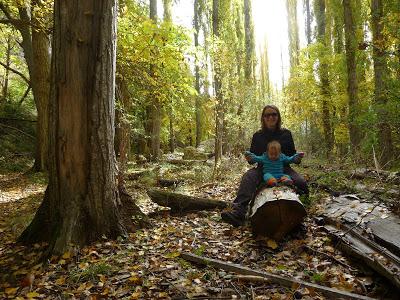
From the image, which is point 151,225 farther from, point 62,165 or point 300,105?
point 300,105

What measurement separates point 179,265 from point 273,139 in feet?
9.25

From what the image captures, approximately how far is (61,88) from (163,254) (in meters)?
2.29

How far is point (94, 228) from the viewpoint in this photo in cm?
422

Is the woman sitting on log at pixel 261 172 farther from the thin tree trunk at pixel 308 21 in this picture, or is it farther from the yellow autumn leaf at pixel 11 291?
the thin tree trunk at pixel 308 21

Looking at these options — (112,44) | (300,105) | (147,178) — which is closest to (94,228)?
(112,44)

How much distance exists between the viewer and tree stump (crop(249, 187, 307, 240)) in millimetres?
4055

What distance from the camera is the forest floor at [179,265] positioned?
3.06m

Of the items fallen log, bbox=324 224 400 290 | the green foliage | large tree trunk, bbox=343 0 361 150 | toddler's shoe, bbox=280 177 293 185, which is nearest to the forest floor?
fallen log, bbox=324 224 400 290

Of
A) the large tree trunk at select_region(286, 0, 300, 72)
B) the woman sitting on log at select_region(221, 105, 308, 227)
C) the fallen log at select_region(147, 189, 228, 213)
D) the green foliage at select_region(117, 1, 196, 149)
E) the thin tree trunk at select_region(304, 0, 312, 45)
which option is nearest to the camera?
the woman sitting on log at select_region(221, 105, 308, 227)

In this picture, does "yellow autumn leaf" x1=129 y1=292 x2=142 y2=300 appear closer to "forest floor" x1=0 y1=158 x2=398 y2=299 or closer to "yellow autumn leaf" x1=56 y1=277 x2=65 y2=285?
"forest floor" x1=0 y1=158 x2=398 y2=299

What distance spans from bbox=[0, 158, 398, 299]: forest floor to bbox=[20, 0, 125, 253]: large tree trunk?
1.10 ft

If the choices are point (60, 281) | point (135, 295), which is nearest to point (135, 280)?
point (135, 295)

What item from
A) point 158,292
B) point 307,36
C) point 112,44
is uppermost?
point 307,36

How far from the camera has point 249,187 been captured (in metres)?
5.10
